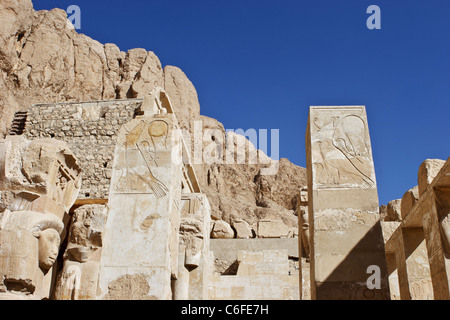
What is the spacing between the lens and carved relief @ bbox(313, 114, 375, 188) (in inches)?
253

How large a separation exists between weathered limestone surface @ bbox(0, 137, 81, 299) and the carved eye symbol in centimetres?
151

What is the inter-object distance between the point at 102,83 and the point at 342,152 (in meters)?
26.5

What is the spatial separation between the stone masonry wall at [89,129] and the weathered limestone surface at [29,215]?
1048 centimetres

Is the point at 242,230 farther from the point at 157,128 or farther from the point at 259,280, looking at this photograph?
the point at 157,128

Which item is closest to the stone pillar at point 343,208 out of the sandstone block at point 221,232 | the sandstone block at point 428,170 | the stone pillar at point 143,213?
the sandstone block at point 428,170

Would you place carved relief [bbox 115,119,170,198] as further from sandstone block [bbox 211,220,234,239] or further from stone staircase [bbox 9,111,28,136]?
stone staircase [bbox 9,111,28,136]

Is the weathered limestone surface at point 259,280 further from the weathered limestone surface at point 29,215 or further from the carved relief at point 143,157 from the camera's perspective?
the weathered limestone surface at point 29,215

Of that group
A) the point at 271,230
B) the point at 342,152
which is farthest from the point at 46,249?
the point at 271,230

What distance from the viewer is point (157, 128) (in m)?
6.01

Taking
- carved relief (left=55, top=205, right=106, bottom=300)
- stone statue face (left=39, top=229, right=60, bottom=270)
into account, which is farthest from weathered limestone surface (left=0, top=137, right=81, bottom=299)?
carved relief (left=55, top=205, right=106, bottom=300)

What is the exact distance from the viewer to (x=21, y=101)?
2322 centimetres

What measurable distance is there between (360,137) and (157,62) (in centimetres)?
2887
